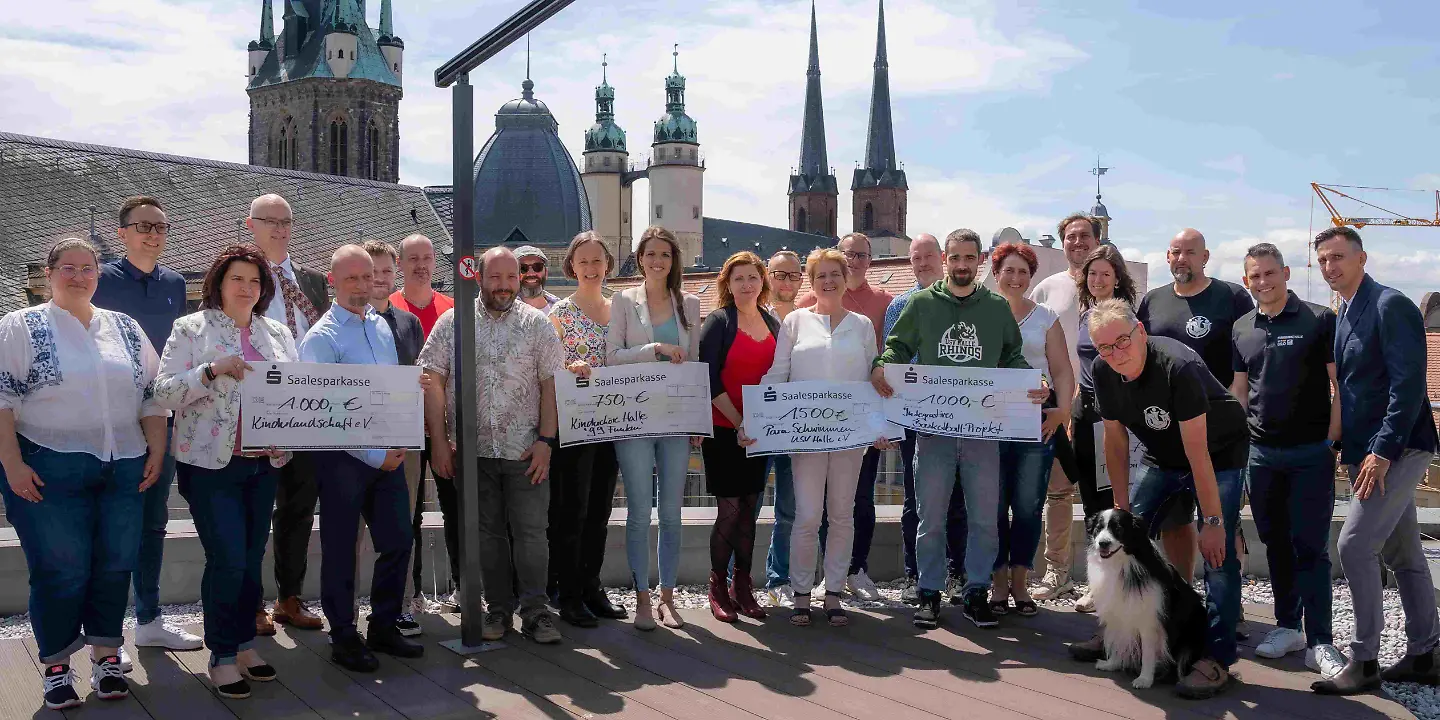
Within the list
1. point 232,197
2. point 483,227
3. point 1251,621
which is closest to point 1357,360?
point 1251,621

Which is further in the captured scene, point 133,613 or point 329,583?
point 133,613

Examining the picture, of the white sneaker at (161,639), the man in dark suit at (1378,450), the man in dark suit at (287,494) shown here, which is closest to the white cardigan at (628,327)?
the man in dark suit at (287,494)

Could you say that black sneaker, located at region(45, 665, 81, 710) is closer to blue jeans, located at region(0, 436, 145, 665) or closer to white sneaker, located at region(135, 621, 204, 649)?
blue jeans, located at region(0, 436, 145, 665)

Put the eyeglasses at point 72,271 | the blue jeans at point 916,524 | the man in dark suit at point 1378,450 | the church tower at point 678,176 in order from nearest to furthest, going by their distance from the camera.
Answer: the eyeglasses at point 72,271 < the man in dark suit at point 1378,450 < the blue jeans at point 916,524 < the church tower at point 678,176

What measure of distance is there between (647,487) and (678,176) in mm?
104313

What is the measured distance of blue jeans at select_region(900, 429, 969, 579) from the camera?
22.0ft

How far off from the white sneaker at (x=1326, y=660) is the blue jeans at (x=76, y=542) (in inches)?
197

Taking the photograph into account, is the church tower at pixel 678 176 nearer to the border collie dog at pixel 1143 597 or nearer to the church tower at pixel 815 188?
the church tower at pixel 815 188

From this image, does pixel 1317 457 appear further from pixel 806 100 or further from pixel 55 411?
pixel 806 100

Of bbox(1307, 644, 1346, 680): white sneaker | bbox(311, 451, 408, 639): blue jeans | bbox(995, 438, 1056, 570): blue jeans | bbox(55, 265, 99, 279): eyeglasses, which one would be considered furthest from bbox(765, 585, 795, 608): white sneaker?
bbox(55, 265, 99, 279): eyeglasses

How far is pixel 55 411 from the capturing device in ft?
15.4

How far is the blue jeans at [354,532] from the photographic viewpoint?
5.43 m

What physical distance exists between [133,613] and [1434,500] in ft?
34.5

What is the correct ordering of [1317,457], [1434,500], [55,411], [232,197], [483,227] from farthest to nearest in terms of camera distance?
[483,227] < [232,197] < [1434,500] < [1317,457] < [55,411]
